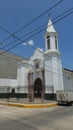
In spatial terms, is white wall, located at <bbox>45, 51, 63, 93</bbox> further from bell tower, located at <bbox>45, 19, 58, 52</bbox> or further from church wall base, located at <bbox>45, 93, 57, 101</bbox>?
bell tower, located at <bbox>45, 19, 58, 52</bbox>

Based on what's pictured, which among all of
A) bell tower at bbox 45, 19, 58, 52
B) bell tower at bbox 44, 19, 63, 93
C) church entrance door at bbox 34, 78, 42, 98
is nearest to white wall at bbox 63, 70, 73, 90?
bell tower at bbox 44, 19, 63, 93

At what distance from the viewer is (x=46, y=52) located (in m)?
32.1

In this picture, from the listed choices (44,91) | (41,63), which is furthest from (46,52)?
(44,91)

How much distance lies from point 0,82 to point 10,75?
202 inches

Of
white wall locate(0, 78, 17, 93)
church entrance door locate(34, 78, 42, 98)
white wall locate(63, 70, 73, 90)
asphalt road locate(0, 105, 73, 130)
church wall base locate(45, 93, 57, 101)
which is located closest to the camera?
asphalt road locate(0, 105, 73, 130)

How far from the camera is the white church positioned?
3009cm

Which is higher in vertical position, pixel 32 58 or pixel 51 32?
pixel 51 32

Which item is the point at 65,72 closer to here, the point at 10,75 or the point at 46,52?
the point at 46,52

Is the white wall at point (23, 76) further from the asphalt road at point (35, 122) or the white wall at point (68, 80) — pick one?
the asphalt road at point (35, 122)

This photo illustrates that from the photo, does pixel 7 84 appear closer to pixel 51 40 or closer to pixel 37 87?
pixel 37 87

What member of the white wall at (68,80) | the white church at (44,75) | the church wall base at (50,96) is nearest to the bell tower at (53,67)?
the white church at (44,75)

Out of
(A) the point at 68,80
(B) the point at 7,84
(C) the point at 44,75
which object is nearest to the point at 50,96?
(C) the point at 44,75

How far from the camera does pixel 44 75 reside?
32219 millimetres

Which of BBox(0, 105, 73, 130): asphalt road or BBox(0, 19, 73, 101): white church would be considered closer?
BBox(0, 105, 73, 130): asphalt road
